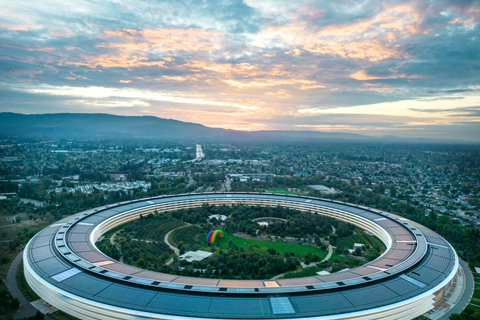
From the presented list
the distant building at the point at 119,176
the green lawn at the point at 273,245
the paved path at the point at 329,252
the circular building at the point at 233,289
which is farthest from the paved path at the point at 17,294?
the distant building at the point at 119,176

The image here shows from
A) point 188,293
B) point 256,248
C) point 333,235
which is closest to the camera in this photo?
point 188,293

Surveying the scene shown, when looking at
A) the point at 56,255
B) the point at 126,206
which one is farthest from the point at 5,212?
the point at 56,255

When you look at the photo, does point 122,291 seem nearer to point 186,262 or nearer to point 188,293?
point 188,293

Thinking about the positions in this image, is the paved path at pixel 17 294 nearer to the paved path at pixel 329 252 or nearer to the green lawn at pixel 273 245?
the green lawn at pixel 273 245

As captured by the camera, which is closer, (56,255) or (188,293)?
(188,293)

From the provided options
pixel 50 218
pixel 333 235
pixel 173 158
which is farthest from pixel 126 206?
pixel 173 158

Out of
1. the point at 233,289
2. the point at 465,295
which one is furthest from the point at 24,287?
the point at 465,295

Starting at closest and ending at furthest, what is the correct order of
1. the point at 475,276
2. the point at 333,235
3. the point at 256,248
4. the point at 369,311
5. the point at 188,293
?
1. the point at 369,311
2. the point at 188,293
3. the point at 475,276
4. the point at 256,248
5. the point at 333,235

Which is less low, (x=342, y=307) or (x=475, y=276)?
(x=342, y=307)
